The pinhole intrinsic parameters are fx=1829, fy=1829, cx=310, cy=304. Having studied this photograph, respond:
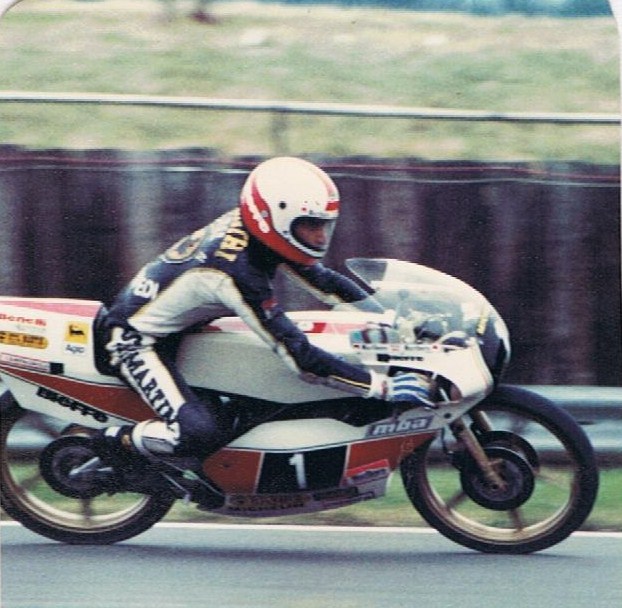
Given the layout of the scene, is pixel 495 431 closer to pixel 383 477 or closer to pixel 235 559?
pixel 383 477

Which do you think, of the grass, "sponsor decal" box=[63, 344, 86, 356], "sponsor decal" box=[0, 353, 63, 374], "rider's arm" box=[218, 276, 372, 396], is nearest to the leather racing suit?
"rider's arm" box=[218, 276, 372, 396]

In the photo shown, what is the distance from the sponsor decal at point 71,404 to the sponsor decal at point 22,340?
175 millimetres

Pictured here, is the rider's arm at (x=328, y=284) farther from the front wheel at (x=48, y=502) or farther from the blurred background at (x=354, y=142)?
the front wheel at (x=48, y=502)

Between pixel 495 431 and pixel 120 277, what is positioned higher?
pixel 120 277

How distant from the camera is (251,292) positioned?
6.67 metres

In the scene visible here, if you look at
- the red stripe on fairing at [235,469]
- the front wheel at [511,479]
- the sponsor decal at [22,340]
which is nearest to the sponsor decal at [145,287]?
the sponsor decal at [22,340]

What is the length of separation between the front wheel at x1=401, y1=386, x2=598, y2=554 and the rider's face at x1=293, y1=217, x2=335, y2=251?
89cm

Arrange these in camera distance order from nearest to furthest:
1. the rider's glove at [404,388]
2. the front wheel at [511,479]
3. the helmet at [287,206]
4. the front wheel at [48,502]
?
the helmet at [287,206], the rider's glove at [404,388], the front wheel at [511,479], the front wheel at [48,502]

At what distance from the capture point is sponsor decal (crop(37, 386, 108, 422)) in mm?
7066

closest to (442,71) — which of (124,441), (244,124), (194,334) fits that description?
(244,124)

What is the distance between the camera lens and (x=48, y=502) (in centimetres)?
729

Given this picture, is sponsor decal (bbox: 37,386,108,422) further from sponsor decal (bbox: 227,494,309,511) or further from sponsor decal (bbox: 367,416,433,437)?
sponsor decal (bbox: 367,416,433,437)

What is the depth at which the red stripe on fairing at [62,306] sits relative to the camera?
276 inches

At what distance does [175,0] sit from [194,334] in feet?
4.14
